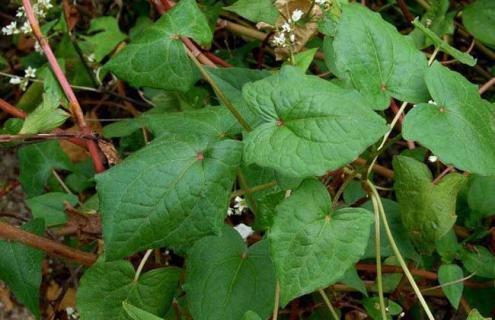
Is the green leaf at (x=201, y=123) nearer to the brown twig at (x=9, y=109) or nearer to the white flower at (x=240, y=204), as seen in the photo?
the white flower at (x=240, y=204)

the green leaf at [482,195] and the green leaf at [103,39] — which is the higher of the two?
the green leaf at [103,39]

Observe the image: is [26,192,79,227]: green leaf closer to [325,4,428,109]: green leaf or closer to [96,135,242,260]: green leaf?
[96,135,242,260]: green leaf

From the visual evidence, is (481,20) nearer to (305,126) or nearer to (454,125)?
(454,125)

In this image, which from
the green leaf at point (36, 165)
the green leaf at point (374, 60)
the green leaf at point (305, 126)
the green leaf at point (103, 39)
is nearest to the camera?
the green leaf at point (305, 126)

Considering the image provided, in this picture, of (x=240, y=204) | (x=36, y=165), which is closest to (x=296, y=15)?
(x=240, y=204)

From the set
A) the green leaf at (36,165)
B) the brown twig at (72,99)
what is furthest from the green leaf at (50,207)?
the brown twig at (72,99)

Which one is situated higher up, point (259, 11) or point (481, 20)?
point (259, 11)

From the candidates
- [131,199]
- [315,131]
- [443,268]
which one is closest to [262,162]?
[315,131]

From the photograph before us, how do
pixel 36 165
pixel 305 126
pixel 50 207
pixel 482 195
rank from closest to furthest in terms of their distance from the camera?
pixel 305 126 → pixel 482 195 → pixel 50 207 → pixel 36 165
